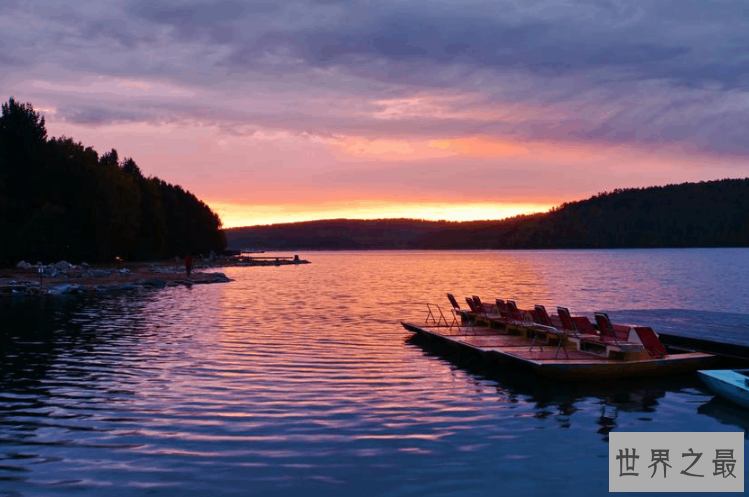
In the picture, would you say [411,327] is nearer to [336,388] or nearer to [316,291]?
[336,388]

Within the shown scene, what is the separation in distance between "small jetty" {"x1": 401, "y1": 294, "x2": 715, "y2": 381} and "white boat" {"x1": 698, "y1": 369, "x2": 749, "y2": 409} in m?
2.20

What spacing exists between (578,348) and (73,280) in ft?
173

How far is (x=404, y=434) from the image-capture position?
Result: 45.7 feet

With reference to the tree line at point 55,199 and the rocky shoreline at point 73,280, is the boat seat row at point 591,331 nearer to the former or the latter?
the rocky shoreline at point 73,280

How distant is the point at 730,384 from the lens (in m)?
16.7

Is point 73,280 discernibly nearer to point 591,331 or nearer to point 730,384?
point 591,331

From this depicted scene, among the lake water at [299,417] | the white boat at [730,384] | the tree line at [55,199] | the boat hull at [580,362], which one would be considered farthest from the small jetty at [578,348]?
the tree line at [55,199]

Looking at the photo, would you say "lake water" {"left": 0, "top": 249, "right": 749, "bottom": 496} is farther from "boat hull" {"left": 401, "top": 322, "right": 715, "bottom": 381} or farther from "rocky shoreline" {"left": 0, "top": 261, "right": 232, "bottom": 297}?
"rocky shoreline" {"left": 0, "top": 261, "right": 232, "bottom": 297}

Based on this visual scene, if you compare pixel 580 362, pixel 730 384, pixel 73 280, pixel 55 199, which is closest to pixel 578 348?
pixel 580 362

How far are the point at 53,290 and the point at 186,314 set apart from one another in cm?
1951

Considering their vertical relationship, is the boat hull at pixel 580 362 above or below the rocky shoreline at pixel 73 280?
below

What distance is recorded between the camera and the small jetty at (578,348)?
19.5 meters

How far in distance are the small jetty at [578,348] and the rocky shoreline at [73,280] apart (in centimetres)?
3737

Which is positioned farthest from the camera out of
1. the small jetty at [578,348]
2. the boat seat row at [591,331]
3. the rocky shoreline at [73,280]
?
the rocky shoreline at [73,280]
